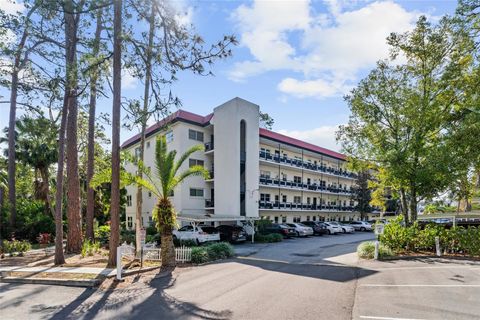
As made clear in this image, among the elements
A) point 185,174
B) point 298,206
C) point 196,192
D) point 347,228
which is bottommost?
point 347,228

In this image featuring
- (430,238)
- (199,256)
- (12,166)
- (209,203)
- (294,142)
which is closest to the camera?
(199,256)

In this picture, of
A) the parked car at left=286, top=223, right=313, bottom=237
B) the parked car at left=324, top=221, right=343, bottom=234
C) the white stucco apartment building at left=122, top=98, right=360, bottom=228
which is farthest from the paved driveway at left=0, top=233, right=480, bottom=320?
the parked car at left=324, top=221, right=343, bottom=234

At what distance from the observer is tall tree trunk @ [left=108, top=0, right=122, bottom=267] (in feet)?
42.0

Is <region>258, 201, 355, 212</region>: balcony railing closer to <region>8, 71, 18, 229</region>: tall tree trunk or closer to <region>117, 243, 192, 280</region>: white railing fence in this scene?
<region>117, 243, 192, 280</region>: white railing fence

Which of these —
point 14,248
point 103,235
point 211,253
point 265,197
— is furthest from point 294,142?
point 14,248

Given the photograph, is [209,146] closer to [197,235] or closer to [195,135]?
[195,135]

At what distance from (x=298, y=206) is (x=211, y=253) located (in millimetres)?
25400

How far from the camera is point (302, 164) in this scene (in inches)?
1580

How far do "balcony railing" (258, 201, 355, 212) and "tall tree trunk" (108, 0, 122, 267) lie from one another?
2151 cm

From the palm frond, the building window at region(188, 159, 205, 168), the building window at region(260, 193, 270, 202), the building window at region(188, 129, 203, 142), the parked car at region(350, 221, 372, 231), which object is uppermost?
the building window at region(188, 129, 203, 142)

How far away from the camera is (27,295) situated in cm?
933

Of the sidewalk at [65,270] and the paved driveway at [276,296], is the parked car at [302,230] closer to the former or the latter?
the paved driveway at [276,296]

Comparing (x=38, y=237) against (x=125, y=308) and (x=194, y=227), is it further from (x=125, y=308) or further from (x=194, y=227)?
(x=125, y=308)

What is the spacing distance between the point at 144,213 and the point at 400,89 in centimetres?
2767
